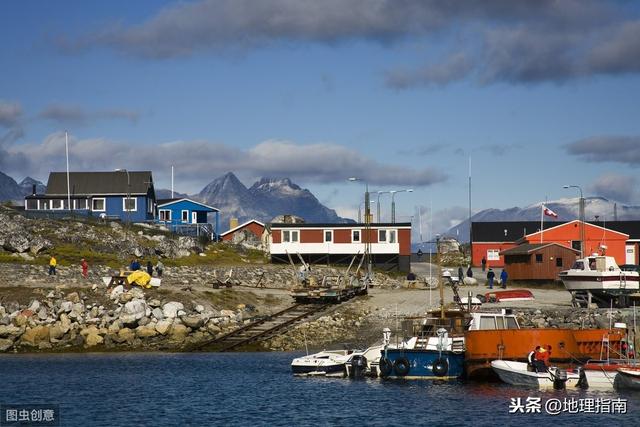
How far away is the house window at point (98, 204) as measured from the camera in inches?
4717

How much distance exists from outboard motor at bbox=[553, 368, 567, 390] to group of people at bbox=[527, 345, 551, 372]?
2.15 ft

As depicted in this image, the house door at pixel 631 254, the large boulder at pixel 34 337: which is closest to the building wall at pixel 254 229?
the house door at pixel 631 254

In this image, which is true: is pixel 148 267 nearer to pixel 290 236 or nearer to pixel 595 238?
pixel 290 236

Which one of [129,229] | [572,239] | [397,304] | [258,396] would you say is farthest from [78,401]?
[572,239]

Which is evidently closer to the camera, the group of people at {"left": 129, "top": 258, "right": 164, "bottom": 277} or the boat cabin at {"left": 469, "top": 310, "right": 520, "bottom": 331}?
the boat cabin at {"left": 469, "top": 310, "right": 520, "bottom": 331}

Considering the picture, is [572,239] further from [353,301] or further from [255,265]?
[353,301]

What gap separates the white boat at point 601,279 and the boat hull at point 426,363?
973 inches

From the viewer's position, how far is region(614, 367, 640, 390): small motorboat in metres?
44.0

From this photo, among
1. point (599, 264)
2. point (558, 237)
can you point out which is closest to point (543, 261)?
point (558, 237)

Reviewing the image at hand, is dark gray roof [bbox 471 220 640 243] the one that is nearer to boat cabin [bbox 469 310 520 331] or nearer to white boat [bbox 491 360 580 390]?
boat cabin [bbox 469 310 520 331]

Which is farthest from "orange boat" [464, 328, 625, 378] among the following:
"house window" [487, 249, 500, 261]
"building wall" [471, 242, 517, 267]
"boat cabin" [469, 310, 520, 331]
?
"building wall" [471, 242, 517, 267]

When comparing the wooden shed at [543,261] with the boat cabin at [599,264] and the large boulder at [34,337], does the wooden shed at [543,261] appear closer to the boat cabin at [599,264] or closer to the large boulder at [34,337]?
the boat cabin at [599,264]

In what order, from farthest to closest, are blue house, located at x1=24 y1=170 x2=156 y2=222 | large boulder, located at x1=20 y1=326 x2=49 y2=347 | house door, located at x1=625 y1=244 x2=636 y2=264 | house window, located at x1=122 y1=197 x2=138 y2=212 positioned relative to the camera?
blue house, located at x1=24 y1=170 x2=156 y2=222
house window, located at x1=122 y1=197 x2=138 y2=212
house door, located at x1=625 y1=244 x2=636 y2=264
large boulder, located at x1=20 y1=326 x2=49 y2=347

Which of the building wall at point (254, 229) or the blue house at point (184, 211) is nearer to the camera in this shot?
the blue house at point (184, 211)
